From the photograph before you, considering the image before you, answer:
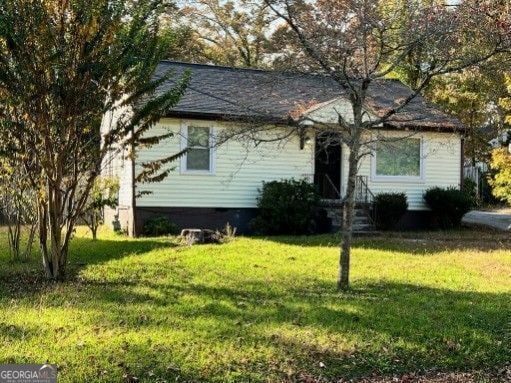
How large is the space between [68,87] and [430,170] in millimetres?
13619

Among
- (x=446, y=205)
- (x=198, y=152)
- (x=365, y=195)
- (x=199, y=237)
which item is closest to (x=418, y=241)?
(x=365, y=195)

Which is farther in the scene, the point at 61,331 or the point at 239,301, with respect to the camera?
the point at 239,301

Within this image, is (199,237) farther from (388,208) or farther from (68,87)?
(388,208)

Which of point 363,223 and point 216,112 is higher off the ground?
point 216,112

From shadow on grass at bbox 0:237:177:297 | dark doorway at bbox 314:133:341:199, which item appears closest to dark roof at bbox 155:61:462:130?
dark doorway at bbox 314:133:341:199

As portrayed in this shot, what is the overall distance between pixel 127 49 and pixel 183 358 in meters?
5.36

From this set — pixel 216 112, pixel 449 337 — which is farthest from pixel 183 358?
pixel 216 112

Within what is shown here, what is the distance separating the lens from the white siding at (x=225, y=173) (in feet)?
54.1

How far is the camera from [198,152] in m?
17.0

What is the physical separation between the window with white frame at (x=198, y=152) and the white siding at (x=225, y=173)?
0.17 m

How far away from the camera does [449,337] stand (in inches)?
252

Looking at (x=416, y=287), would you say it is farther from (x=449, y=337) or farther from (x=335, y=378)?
(x=335, y=378)

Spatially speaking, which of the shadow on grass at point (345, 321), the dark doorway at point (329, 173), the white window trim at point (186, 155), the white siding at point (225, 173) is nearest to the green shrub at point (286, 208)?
the white siding at point (225, 173)

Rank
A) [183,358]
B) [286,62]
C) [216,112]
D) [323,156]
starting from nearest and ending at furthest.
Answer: [183,358], [286,62], [216,112], [323,156]
